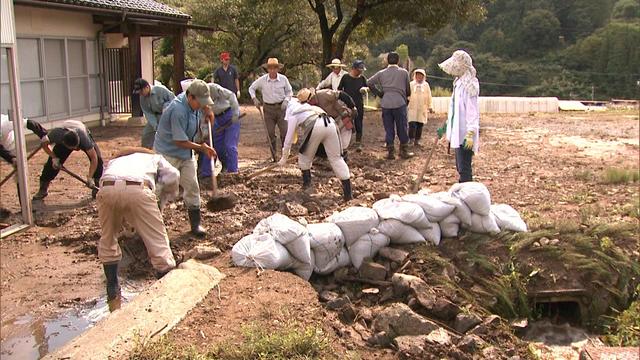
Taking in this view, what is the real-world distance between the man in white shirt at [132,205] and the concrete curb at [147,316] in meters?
0.27

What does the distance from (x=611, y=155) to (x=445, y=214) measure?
19.0ft

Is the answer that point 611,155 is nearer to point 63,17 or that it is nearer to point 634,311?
point 634,311

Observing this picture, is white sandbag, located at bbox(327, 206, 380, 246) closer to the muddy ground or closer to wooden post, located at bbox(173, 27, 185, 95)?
the muddy ground

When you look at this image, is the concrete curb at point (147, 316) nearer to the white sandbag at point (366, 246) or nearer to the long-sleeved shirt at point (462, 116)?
the white sandbag at point (366, 246)

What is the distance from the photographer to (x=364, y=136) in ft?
40.3

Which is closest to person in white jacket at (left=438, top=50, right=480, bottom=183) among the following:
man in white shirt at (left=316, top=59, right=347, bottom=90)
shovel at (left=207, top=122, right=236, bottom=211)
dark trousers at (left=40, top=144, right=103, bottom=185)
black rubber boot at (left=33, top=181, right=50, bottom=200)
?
shovel at (left=207, top=122, right=236, bottom=211)

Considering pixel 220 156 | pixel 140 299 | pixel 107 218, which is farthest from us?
pixel 220 156

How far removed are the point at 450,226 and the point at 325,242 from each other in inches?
46.8

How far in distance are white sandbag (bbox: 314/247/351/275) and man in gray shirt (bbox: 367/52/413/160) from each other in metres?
4.41

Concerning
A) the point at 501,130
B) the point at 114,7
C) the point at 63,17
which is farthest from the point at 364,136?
the point at 63,17

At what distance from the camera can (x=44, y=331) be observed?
4242 mm

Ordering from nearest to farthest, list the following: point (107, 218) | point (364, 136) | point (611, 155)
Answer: point (107, 218)
point (611, 155)
point (364, 136)

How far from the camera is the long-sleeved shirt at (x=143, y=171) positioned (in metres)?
4.27

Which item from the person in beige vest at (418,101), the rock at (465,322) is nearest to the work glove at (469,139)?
the rock at (465,322)
